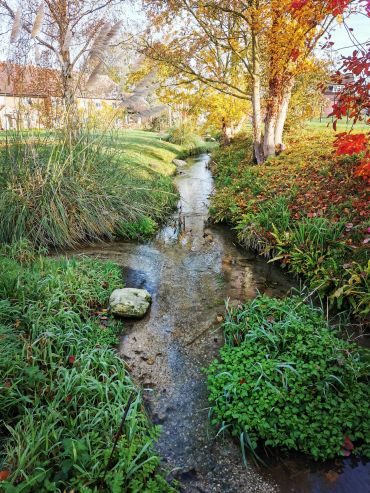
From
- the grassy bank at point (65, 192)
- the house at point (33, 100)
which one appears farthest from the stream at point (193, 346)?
the house at point (33, 100)

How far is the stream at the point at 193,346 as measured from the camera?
2.44m

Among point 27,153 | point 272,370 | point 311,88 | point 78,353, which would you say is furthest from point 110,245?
point 311,88

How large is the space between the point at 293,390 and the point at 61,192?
4914 millimetres

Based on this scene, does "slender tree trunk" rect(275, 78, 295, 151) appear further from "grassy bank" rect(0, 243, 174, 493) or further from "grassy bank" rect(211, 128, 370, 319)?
"grassy bank" rect(0, 243, 174, 493)

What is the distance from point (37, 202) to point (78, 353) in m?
3.41

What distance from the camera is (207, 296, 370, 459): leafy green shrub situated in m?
2.60

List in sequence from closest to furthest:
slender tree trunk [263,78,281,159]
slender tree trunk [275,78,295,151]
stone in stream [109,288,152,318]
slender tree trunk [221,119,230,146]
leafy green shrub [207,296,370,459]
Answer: leafy green shrub [207,296,370,459], stone in stream [109,288,152,318], slender tree trunk [275,78,295,151], slender tree trunk [263,78,281,159], slender tree trunk [221,119,230,146]

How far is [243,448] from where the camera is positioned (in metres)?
2.56

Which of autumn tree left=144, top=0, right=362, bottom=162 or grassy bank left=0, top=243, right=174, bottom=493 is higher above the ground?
autumn tree left=144, top=0, right=362, bottom=162

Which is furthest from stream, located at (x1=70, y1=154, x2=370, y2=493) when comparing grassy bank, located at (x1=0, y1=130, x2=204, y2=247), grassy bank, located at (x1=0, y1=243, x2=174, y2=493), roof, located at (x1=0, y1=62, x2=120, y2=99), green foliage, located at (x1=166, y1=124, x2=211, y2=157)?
green foliage, located at (x1=166, y1=124, x2=211, y2=157)

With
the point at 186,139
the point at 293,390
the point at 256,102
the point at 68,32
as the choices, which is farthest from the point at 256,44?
the point at 186,139

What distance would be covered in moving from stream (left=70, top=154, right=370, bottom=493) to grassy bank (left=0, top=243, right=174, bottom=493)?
0.25 m

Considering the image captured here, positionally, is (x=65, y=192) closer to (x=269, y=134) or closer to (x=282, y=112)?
(x=269, y=134)

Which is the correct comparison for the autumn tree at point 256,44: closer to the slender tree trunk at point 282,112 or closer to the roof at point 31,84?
the slender tree trunk at point 282,112
